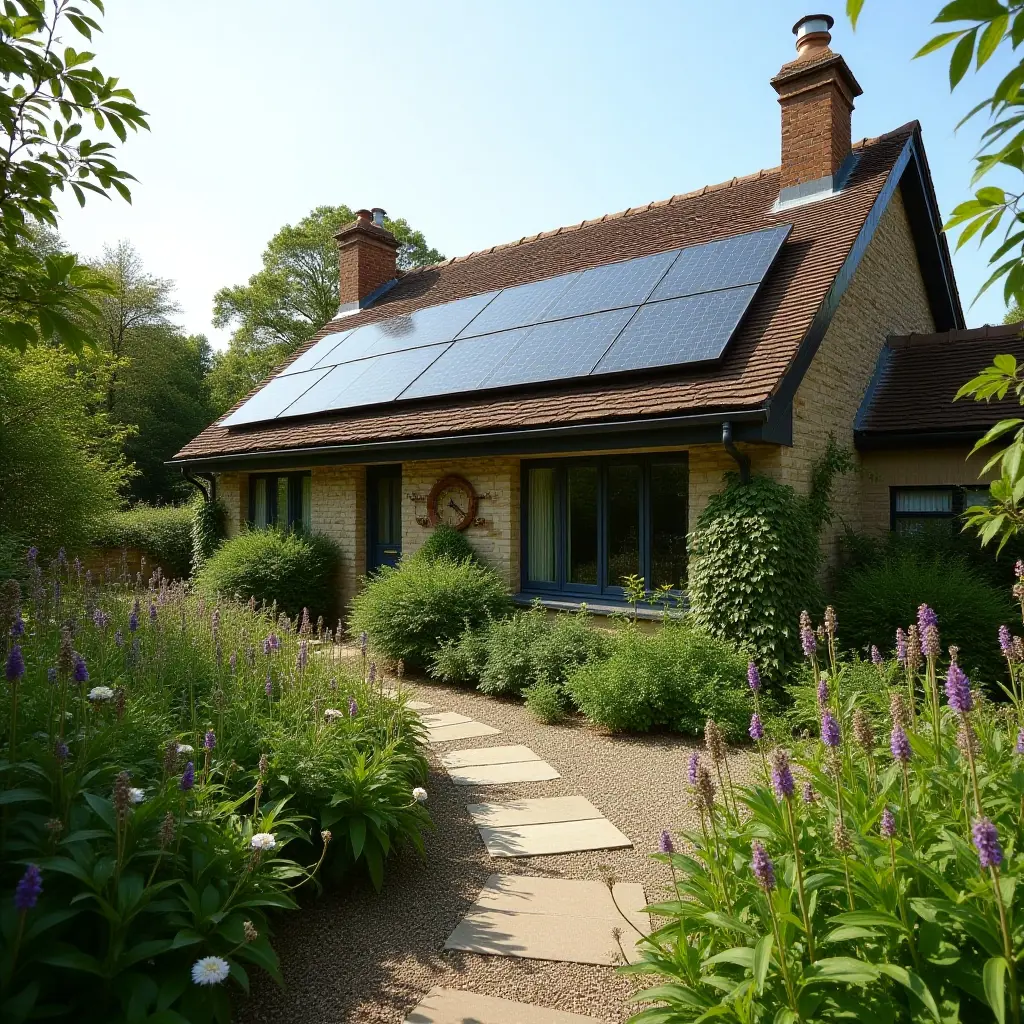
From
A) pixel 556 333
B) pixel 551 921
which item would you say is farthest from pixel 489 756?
pixel 556 333

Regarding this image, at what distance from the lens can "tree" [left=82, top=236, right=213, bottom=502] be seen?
30.1 meters

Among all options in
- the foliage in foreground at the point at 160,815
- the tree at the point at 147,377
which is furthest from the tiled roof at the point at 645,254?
the tree at the point at 147,377

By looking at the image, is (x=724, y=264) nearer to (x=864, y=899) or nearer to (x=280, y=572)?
(x=280, y=572)

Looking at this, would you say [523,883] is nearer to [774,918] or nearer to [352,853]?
[352,853]

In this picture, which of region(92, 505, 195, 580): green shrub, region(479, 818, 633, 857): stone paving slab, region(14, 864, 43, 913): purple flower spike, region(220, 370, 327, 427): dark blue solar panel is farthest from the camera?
region(92, 505, 195, 580): green shrub

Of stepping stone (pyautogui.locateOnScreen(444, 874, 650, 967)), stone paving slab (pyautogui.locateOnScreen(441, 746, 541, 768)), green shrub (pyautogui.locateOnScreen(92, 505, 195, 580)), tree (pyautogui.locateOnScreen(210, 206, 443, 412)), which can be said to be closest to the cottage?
stone paving slab (pyautogui.locateOnScreen(441, 746, 541, 768))

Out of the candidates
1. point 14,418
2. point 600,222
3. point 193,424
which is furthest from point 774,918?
point 193,424

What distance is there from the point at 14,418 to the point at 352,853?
1224 cm

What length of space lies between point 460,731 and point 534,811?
1891 millimetres

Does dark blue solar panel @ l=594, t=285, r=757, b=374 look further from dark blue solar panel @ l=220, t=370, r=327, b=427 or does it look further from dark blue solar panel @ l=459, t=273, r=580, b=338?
dark blue solar panel @ l=220, t=370, r=327, b=427

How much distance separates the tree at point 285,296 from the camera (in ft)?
97.9

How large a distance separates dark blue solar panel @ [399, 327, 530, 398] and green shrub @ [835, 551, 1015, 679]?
5.49 metres

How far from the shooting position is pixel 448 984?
2.75 meters

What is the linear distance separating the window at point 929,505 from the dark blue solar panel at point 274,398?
986cm
